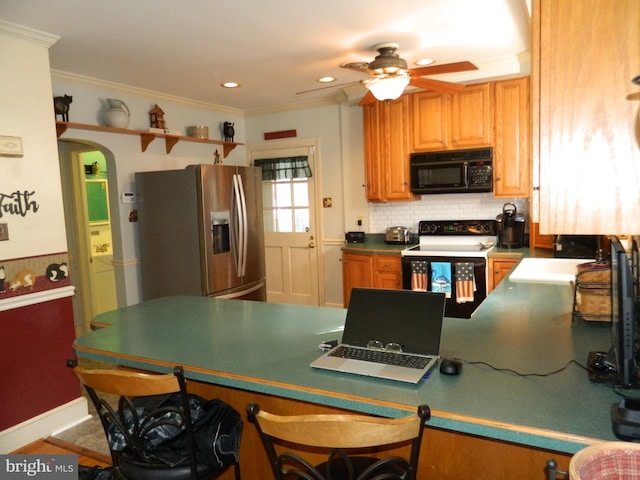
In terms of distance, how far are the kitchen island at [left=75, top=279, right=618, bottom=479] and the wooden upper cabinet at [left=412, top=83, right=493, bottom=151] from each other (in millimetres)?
2264

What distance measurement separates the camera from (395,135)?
4.54 metres

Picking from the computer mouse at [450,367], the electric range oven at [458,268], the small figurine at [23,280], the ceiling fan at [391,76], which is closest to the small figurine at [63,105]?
the small figurine at [23,280]

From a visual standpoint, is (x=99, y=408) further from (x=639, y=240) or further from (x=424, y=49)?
(x=424, y=49)

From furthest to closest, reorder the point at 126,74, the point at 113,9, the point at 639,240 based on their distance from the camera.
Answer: the point at 126,74, the point at 113,9, the point at 639,240

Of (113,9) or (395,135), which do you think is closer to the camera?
(113,9)

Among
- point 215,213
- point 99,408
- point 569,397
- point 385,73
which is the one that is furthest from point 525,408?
point 215,213

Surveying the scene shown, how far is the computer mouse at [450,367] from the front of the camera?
4.50 ft

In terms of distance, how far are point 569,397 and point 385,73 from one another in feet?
7.93

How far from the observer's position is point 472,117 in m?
4.21

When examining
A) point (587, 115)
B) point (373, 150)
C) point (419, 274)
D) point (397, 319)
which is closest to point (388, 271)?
point (419, 274)

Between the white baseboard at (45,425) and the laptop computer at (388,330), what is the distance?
7.58 feet

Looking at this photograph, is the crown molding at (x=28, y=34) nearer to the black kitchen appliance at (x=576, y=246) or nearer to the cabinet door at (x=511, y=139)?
the cabinet door at (x=511, y=139)

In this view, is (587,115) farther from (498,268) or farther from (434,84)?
(498,268)

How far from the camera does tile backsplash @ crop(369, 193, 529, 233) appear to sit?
179 inches
